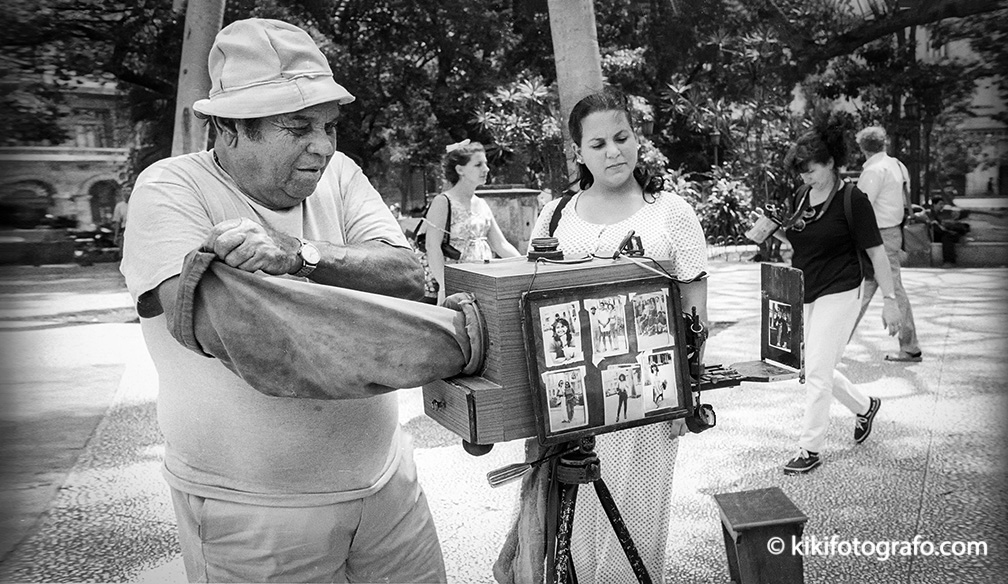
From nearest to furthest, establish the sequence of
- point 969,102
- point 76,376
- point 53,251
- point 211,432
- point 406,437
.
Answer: point 211,432 < point 406,437 < point 76,376 < point 53,251 < point 969,102

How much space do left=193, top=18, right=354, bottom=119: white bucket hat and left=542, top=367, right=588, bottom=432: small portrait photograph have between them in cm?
73

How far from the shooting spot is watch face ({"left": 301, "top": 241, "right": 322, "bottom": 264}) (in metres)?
1.53

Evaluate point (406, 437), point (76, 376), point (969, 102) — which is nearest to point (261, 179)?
point (406, 437)

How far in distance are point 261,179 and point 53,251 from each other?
1278 centimetres

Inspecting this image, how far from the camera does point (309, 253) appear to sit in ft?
5.07

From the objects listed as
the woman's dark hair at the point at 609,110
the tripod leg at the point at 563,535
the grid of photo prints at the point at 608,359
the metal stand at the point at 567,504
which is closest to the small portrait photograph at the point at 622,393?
the grid of photo prints at the point at 608,359

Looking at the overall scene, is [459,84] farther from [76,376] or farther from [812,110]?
[76,376]

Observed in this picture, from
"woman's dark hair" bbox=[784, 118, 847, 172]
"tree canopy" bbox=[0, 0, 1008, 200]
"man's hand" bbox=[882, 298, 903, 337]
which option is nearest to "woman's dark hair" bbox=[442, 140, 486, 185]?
"woman's dark hair" bbox=[784, 118, 847, 172]

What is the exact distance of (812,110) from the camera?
53.9ft

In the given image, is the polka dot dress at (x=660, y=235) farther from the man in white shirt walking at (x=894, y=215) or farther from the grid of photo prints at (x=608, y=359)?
the man in white shirt walking at (x=894, y=215)

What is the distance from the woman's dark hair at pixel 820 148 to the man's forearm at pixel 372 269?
292 cm

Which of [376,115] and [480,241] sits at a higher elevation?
[376,115]

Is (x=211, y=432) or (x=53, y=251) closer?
(x=211, y=432)

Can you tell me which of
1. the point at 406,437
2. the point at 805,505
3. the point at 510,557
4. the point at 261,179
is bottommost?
the point at 805,505
